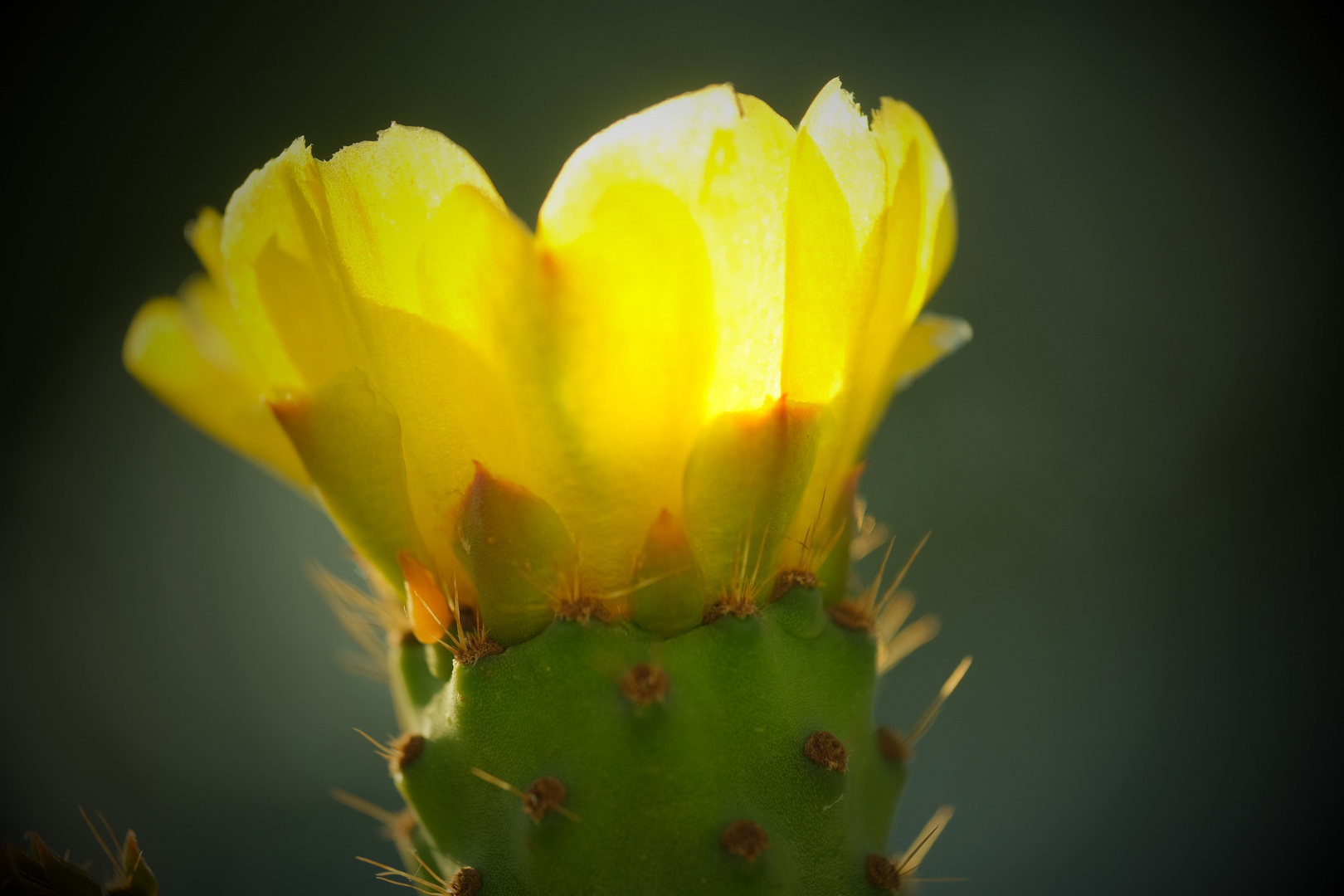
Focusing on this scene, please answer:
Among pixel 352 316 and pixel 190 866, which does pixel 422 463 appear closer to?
pixel 352 316

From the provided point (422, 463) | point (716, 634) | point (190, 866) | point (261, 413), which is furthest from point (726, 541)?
point (190, 866)

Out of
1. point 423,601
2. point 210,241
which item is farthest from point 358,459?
point 210,241

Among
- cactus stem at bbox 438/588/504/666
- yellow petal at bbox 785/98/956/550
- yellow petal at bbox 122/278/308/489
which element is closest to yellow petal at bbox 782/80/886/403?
yellow petal at bbox 785/98/956/550

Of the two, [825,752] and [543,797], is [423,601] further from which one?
[825,752]

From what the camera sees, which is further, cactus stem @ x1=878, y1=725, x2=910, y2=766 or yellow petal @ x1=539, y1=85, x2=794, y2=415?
cactus stem @ x1=878, y1=725, x2=910, y2=766

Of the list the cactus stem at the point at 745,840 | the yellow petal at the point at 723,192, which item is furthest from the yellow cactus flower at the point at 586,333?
the cactus stem at the point at 745,840

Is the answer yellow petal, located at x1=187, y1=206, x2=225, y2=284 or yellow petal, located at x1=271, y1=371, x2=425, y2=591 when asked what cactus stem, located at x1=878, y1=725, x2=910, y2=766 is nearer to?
yellow petal, located at x1=271, y1=371, x2=425, y2=591
